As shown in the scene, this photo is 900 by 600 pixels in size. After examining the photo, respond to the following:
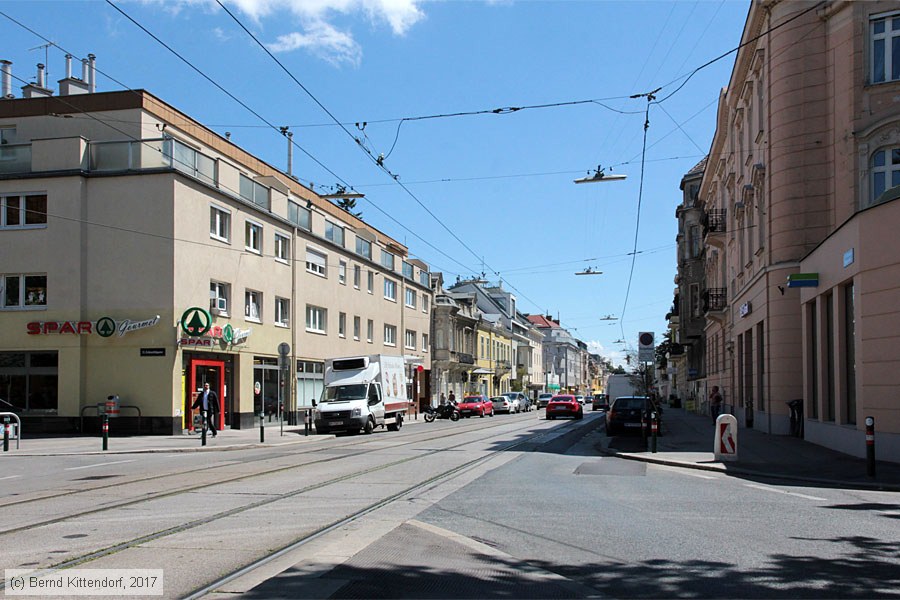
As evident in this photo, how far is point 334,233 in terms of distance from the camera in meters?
42.9

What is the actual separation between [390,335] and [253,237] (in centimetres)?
1950

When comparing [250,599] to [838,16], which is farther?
[838,16]

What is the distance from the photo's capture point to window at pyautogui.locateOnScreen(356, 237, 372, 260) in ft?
153

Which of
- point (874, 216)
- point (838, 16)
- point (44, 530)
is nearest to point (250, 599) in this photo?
point (44, 530)

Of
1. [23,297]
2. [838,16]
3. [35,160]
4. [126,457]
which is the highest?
[838,16]

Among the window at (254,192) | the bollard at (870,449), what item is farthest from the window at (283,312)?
the bollard at (870,449)

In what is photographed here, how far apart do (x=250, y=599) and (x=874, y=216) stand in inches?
592

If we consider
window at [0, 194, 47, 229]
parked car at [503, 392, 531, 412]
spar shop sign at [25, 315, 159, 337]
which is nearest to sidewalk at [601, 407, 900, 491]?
spar shop sign at [25, 315, 159, 337]

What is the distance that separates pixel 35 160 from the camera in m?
28.6

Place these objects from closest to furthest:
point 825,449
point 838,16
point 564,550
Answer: point 564,550 → point 825,449 → point 838,16

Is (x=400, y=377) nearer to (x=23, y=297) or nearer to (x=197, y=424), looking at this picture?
(x=197, y=424)

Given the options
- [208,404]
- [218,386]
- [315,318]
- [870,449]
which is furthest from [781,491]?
[315,318]

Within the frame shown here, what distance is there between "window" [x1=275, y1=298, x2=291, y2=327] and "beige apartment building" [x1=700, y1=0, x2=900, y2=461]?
19.3 meters

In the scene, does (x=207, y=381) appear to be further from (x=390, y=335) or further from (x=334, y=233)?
(x=390, y=335)
